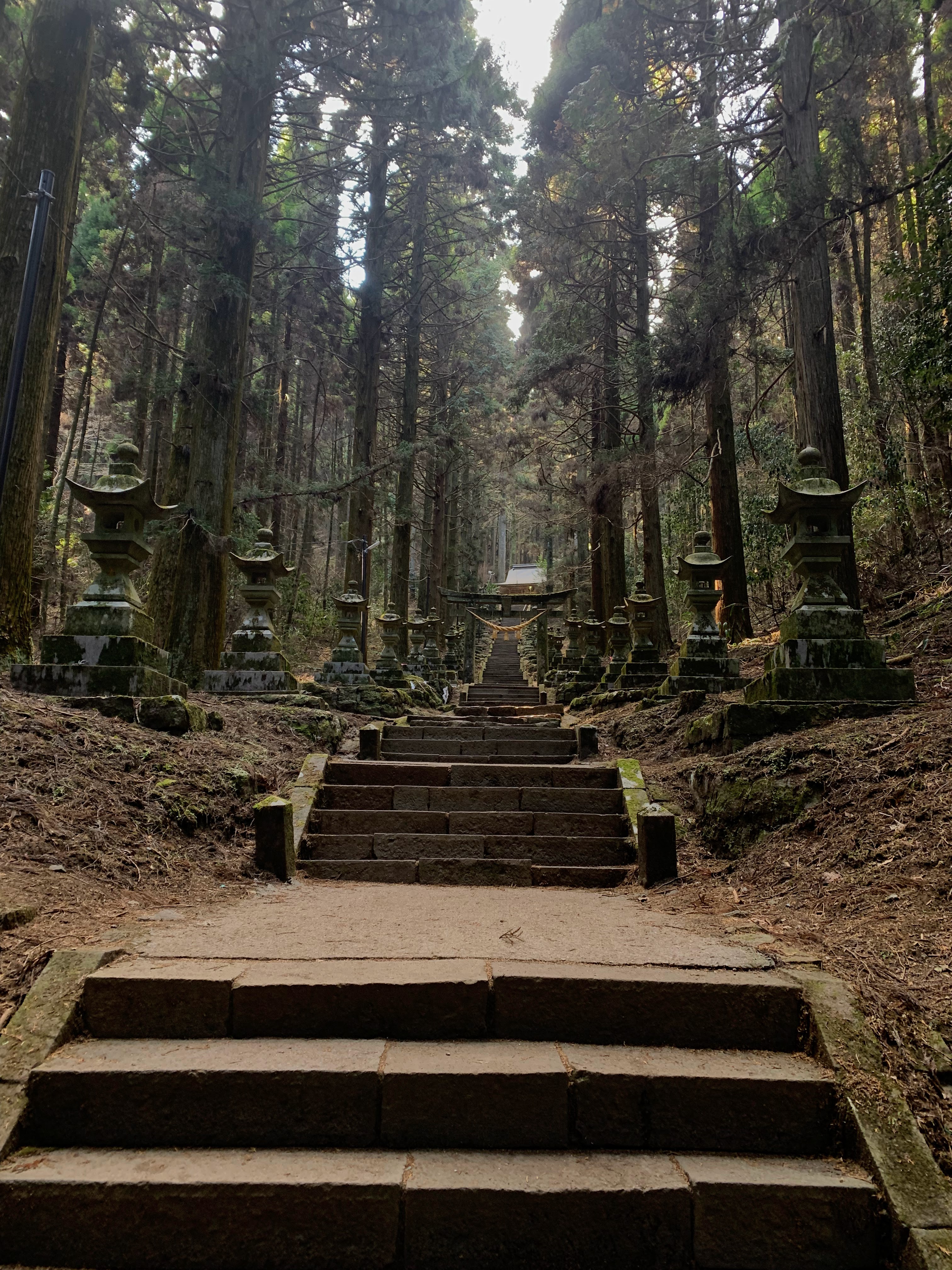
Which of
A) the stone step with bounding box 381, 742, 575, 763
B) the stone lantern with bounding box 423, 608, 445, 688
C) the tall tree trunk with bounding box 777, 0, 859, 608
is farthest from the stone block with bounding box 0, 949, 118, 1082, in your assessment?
the stone lantern with bounding box 423, 608, 445, 688

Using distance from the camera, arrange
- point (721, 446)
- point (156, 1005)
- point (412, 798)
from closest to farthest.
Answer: point (156, 1005)
point (412, 798)
point (721, 446)

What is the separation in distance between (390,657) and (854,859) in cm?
1066

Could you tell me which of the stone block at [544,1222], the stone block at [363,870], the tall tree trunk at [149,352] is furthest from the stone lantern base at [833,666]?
the tall tree trunk at [149,352]

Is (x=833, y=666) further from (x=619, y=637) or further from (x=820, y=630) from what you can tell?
(x=619, y=637)

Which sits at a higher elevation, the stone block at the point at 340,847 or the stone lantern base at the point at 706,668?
the stone lantern base at the point at 706,668

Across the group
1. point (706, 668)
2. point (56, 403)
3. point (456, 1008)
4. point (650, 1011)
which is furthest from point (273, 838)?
point (56, 403)

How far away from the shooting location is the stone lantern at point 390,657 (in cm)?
1295

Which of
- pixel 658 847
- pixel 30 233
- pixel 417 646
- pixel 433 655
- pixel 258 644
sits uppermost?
pixel 30 233

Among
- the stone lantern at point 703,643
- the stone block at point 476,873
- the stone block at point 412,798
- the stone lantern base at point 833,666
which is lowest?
the stone block at point 476,873

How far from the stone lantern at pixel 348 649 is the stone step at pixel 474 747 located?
10.8 ft

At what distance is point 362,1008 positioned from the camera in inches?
98.0

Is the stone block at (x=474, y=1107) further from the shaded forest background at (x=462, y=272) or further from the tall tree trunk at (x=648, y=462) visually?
the tall tree trunk at (x=648, y=462)

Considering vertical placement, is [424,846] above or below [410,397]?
below

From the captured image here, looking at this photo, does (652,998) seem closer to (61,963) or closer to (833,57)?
(61,963)
